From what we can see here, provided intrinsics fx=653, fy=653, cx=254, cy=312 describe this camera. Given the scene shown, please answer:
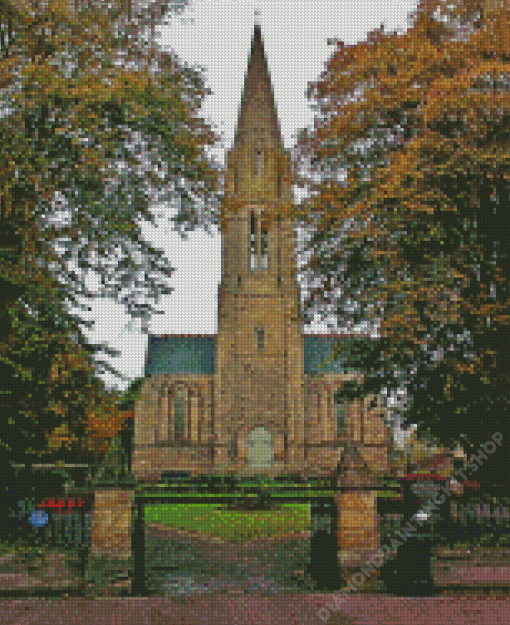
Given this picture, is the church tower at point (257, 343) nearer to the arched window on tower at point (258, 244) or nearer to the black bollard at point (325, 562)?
the arched window on tower at point (258, 244)

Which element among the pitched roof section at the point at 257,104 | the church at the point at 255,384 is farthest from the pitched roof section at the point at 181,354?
the pitched roof section at the point at 257,104

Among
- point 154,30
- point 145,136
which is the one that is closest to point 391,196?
point 145,136

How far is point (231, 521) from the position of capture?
54.4ft

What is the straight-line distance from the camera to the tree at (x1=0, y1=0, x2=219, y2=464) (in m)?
10.5

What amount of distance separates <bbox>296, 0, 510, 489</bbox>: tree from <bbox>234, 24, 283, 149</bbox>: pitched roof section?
3119 centimetres

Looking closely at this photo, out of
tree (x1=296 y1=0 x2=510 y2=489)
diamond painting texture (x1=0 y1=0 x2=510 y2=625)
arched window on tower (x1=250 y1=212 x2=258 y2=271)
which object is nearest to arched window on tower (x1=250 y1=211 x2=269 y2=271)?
arched window on tower (x1=250 y1=212 x2=258 y2=271)

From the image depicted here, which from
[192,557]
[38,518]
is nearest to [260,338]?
[192,557]

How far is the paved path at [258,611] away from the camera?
23.2 ft

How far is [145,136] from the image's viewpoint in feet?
38.9

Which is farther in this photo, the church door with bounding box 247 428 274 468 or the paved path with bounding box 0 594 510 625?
the church door with bounding box 247 428 274 468

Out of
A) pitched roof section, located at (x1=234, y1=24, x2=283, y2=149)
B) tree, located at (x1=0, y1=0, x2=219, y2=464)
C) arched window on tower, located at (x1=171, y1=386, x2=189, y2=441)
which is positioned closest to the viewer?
tree, located at (x1=0, y1=0, x2=219, y2=464)

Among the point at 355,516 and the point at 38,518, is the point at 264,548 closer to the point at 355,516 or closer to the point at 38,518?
the point at 355,516

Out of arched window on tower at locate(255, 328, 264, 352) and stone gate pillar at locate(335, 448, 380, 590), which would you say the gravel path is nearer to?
stone gate pillar at locate(335, 448, 380, 590)

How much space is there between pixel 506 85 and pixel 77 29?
772 centimetres
